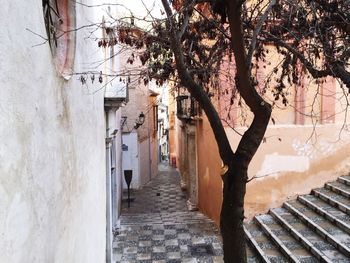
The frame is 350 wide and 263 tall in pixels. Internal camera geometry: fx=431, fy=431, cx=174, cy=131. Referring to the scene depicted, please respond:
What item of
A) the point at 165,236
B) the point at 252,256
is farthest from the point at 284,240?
the point at 165,236

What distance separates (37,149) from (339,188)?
9223 millimetres

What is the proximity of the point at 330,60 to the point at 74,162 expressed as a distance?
347cm

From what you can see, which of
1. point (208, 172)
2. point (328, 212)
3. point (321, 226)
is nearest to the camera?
point (321, 226)

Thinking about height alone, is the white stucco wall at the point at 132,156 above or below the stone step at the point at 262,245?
above

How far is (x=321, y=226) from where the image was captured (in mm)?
9109

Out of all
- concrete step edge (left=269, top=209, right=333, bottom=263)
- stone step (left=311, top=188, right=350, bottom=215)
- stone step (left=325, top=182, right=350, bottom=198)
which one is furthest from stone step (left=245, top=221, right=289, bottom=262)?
stone step (left=325, top=182, right=350, bottom=198)

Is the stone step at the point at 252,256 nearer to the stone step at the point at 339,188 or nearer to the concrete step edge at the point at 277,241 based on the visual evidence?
the concrete step edge at the point at 277,241

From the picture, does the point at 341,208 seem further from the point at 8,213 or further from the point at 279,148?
the point at 8,213

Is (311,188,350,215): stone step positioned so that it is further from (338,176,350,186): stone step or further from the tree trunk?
the tree trunk

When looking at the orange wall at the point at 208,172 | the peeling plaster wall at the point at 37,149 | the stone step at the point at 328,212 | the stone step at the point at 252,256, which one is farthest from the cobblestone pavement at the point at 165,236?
the peeling plaster wall at the point at 37,149

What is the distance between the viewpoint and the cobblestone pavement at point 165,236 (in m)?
10.1

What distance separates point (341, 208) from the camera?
962cm

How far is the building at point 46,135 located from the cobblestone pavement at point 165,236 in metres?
3.63

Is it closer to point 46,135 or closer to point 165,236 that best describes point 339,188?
point 165,236
